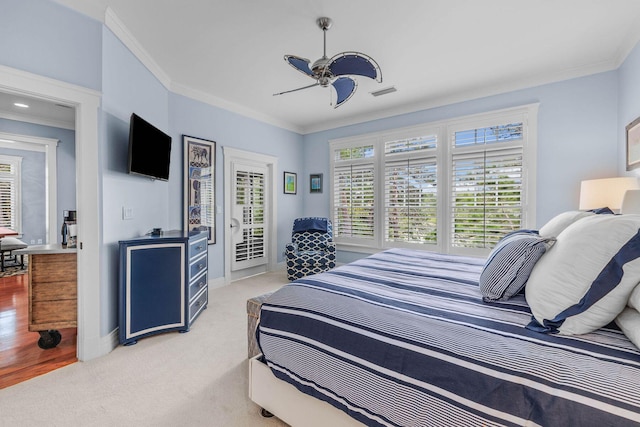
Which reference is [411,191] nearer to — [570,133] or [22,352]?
[570,133]

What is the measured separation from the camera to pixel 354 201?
5129 millimetres

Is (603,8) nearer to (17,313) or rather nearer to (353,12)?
(353,12)

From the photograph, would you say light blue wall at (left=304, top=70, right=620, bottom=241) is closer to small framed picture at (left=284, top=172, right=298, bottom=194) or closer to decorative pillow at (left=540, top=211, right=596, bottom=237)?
decorative pillow at (left=540, top=211, right=596, bottom=237)

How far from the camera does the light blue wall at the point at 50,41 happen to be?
1.93 m

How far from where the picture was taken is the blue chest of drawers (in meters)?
2.48

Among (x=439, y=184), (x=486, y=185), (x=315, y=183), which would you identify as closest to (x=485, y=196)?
(x=486, y=185)

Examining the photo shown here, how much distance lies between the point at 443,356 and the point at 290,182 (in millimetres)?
4759

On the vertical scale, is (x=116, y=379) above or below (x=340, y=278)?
below

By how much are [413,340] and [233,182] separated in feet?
12.9

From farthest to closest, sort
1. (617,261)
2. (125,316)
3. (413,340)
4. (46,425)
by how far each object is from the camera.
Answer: (125,316), (46,425), (413,340), (617,261)

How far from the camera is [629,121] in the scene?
9.21 ft

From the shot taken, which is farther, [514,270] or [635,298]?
[514,270]

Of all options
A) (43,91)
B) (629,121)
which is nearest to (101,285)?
(43,91)

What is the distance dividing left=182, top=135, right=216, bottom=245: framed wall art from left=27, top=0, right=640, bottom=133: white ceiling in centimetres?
72
